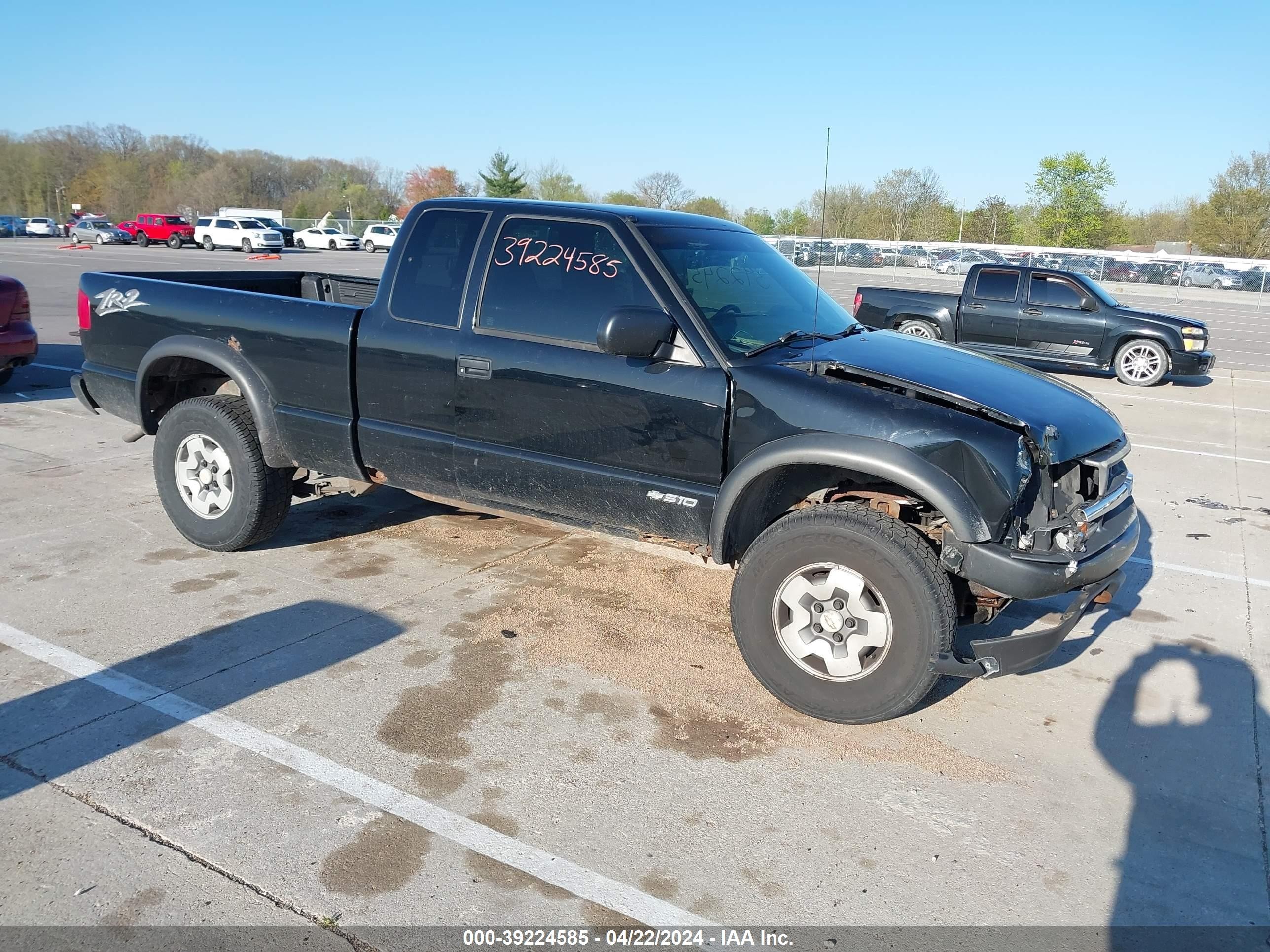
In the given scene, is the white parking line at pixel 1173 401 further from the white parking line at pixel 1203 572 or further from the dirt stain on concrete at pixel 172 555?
the dirt stain on concrete at pixel 172 555

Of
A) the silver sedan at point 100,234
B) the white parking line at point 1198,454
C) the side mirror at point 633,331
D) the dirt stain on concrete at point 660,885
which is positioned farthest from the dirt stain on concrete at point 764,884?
the silver sedan at point 100,234

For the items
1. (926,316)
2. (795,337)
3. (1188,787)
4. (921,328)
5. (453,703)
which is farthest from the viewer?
(921,328)

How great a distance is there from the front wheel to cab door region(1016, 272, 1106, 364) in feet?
1.20

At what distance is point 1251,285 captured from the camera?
128 ft

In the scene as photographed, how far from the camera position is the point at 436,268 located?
15.6 feet

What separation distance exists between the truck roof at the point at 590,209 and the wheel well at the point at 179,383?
1.74m

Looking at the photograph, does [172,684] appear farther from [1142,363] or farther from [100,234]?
[100,234]

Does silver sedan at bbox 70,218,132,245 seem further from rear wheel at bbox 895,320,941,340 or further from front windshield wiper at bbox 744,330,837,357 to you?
front windshield wiper at bbox 744,330,837,357

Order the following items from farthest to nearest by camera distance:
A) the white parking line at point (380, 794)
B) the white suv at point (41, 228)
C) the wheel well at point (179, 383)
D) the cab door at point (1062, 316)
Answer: the white suv at point (41, 228) < the cab door at point (1062, 316) < the wheel well at point (179, 383) < the white parking line at point (380, 794)

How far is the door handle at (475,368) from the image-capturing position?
448cm

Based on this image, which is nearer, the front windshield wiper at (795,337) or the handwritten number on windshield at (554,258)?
the front windshield wiper at (795,337)

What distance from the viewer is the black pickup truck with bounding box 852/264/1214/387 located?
13688mm

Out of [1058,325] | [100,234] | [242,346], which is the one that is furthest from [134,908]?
[100,234]

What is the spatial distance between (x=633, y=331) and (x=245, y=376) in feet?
8.05
